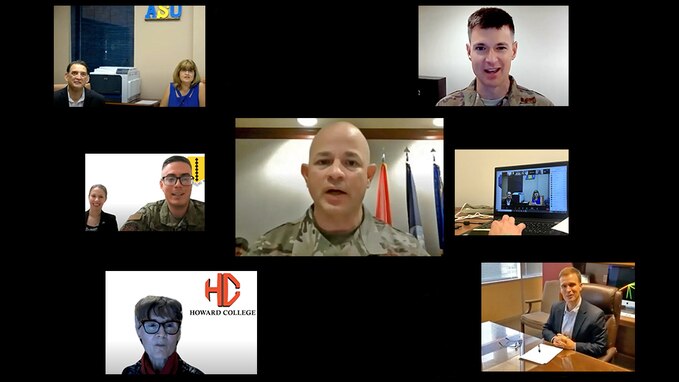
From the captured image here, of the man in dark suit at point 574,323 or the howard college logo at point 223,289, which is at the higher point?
the howard college logo at point 223,289

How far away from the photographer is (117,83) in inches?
84.2

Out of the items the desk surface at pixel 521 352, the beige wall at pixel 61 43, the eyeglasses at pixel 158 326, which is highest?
the beige wall at pixel 61 43

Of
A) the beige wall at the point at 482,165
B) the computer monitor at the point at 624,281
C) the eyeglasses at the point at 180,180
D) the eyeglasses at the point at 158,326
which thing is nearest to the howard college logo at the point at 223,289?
the eyeglasses at the point at 158,326

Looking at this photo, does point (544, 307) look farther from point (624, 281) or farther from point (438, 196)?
point (438, 196)

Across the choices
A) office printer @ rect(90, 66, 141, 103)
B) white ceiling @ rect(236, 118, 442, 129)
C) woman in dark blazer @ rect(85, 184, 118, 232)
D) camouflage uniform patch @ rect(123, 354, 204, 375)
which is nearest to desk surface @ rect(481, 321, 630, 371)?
white ceiling @ rect(236, 118, 442, 129)

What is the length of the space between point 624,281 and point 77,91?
2.22 m

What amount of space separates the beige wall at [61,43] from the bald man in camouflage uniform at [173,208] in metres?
0.54

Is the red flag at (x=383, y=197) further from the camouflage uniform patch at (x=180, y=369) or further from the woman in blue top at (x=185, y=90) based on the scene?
the camouflage uniform patch at (x=180, y=369)

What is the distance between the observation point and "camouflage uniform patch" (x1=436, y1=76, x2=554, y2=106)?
7.00 feet

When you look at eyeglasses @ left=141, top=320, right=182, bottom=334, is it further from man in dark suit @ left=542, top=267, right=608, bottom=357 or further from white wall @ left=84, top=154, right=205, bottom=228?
man in dark suit @ left=542, top=267, right=608, bottom=357

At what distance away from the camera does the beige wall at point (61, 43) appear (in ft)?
7.18

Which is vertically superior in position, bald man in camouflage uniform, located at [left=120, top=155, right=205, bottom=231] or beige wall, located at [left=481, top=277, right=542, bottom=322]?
bald man in camouflage uniform, located at [left=120, top=155, right=205, bottom=231]

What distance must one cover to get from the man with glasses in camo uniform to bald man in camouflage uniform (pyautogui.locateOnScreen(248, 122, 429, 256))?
1.36 feet

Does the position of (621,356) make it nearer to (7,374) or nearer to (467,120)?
(467,120)
